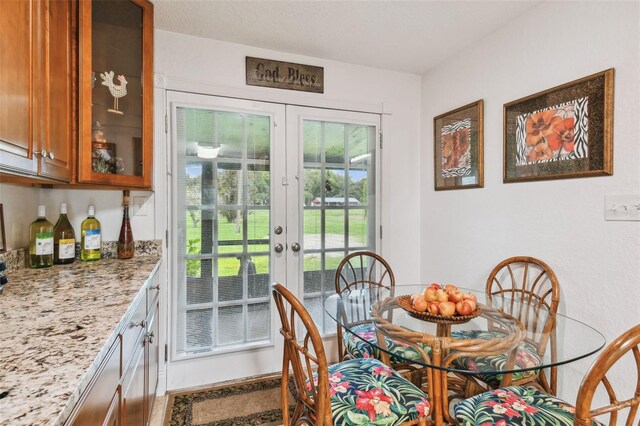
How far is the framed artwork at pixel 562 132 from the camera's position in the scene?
156 centimetres

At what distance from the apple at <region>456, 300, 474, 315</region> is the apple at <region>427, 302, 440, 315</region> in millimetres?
82

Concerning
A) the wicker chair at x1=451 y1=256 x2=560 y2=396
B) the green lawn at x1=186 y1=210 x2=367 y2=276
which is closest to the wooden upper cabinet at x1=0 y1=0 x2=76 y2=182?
the green lawn at x1=186 y1=210 x2=367 y2=276

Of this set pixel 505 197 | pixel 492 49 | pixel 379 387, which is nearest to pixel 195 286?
pixel 379 387

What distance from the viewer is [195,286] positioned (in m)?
2.27

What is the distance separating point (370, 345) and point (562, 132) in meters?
1.56

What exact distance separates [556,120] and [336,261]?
1737 millimetres

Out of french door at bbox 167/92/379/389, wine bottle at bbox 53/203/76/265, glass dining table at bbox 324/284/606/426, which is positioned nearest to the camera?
glass dining table at bbox 324/284/606/426

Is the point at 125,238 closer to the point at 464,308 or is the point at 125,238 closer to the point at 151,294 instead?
the point at 151,294

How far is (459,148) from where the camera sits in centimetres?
245

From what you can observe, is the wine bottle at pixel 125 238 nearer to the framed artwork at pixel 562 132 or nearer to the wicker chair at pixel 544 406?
the wicker chair at pixel 544 406

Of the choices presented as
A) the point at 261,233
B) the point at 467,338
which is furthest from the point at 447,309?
the point at 261,233

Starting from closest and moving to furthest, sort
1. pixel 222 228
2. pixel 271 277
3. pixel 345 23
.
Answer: pixel 345 23 → pixel 222 228 → pixel 271 277

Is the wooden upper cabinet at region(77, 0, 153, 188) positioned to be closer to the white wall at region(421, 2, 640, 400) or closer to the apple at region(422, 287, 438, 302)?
the apple at region(422, 287, 438, 302)

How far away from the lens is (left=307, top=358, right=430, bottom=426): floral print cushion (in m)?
1.19
